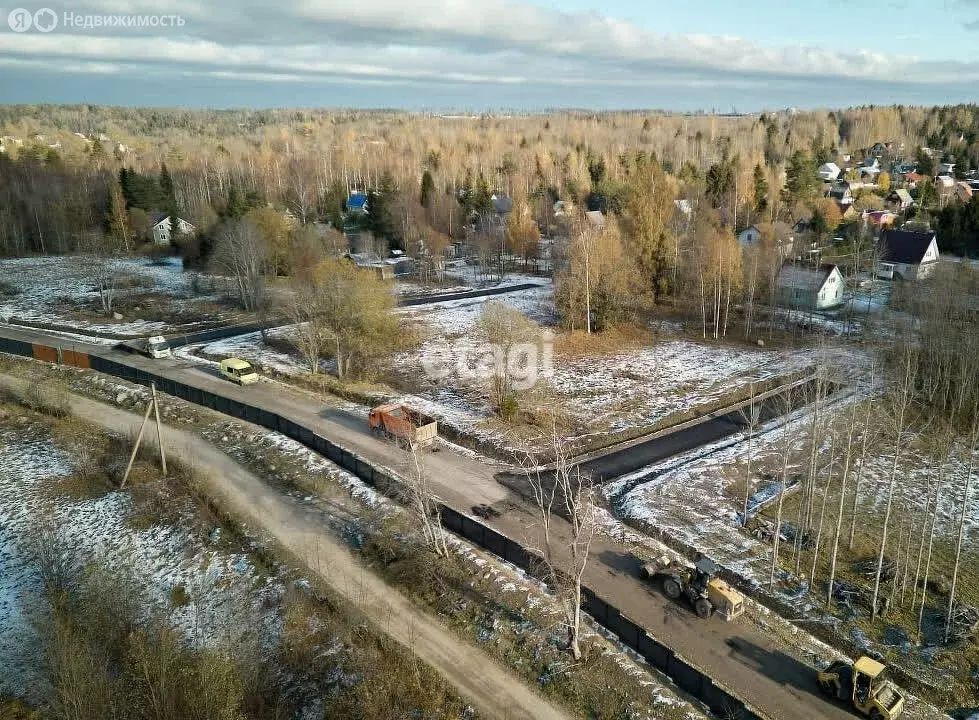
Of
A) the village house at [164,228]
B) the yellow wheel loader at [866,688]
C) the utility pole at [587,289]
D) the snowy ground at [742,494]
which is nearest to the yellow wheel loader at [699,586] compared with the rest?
the snowy ground at [742,494]

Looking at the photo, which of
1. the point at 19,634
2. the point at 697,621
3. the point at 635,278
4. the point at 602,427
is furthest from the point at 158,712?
the point at 635,278

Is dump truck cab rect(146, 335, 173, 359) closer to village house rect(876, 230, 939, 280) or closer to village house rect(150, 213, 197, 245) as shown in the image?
village house rect(150, 213, 197, 245)

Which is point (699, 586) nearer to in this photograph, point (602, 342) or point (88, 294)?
point (602, 342)

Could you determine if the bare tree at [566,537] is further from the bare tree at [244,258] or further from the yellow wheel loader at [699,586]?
the bare tree at [244,258]

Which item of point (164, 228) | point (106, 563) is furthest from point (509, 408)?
point (164, 228)

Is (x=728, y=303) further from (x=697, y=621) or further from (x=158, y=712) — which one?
(x=158, y=712)

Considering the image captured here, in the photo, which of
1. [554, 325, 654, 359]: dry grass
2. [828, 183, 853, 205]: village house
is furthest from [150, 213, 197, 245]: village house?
[828, 183, 853, 205]: village house
